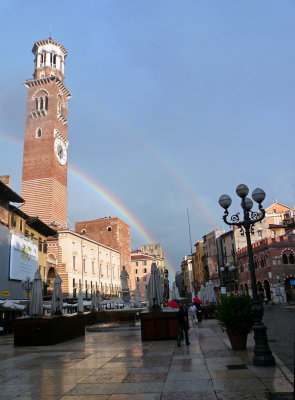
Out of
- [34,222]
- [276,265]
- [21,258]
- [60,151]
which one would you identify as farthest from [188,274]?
[21,258]

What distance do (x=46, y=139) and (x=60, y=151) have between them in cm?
398

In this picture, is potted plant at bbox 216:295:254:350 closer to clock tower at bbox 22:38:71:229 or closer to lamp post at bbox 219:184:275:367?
lamp post at bbox 219:184:275:367

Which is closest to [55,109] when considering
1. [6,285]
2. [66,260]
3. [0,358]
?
[66,260]

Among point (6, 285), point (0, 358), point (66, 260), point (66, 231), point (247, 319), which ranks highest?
point (66, 231)

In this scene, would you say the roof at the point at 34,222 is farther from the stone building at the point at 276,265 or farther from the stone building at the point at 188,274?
the stone building at the point at 188,274

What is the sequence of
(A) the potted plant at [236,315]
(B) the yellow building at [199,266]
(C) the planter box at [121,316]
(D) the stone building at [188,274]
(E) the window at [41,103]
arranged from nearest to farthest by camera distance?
1. (A) the potted plant at [236,315]
2. (C) the planter box at [121,316]
3. (E) the window at [41,103]
4. (B) the yellow building at [199,266]
5. (D) the stone building at [188,274]

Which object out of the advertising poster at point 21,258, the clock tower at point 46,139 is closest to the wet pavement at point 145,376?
the advertising poster at point 21,258

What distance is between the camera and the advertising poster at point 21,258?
114ft

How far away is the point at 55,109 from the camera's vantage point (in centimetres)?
7319

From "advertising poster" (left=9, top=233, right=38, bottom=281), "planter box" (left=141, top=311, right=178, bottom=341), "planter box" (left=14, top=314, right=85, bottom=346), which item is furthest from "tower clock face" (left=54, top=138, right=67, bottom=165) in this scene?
"planter box" (left=141, top=311, right=178, bottom=341)

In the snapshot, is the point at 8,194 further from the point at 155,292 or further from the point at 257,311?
the point at 257,311

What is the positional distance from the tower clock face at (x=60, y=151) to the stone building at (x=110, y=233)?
2184 centimetres

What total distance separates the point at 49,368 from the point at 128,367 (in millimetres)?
2064

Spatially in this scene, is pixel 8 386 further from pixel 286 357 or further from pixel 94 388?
pixel 286 357
